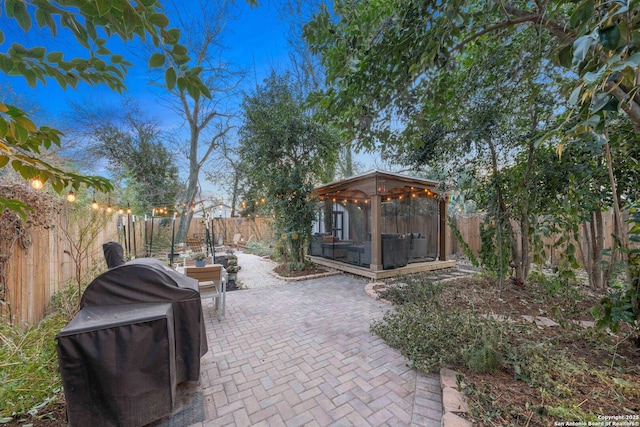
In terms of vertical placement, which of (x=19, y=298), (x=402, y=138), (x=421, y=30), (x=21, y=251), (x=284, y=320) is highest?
(x=421, y=30)

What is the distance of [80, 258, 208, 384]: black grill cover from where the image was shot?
2012 mm

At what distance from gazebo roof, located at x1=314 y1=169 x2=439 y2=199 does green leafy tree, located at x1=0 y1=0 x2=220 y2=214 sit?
5.08 m

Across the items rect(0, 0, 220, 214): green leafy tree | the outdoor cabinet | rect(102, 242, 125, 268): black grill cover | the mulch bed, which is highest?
rect(0, 0, 220, 214): green leafy tree

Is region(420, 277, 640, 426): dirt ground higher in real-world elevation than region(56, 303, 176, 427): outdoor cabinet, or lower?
lower

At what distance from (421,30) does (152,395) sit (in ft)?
12.6

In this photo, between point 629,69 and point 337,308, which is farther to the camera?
point 337,308

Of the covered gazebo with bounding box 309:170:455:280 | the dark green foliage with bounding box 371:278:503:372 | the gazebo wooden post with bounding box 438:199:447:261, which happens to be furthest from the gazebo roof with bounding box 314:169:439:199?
the dark green foliage with bounding box 371:278:503:372

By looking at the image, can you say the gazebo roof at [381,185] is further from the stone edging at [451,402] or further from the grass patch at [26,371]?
the grass patch at [26,371]

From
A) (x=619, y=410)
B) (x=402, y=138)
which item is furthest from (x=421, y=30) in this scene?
(x=619, y=410)

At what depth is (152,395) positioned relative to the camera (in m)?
1.77

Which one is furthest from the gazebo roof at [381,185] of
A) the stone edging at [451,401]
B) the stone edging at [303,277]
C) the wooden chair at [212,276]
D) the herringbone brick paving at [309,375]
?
the stone edging at [451,401]

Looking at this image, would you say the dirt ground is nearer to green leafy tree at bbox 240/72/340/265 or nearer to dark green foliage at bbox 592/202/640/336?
dark green foliage at bbox 592/202/640/336

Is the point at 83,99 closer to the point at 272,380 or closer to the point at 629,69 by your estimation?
the point at 272,380

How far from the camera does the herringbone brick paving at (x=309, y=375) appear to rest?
194 centimetres
